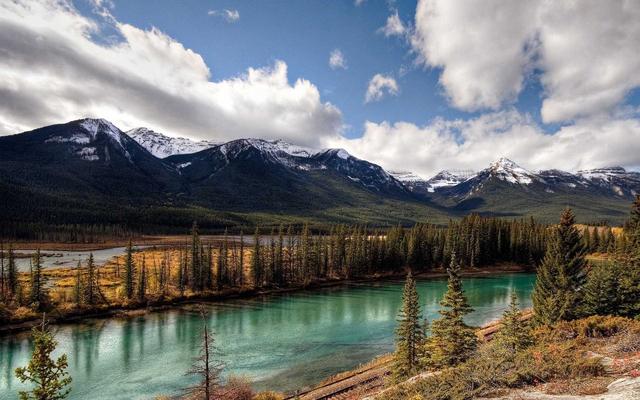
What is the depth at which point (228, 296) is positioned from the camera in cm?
8881

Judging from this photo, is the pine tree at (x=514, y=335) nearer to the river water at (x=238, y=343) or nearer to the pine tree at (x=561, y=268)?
the pine tree at (x=561, y=268)

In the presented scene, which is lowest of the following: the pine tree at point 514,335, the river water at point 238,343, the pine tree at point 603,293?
the river water at point 238,343

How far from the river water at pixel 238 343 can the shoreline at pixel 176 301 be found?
3.17 metres

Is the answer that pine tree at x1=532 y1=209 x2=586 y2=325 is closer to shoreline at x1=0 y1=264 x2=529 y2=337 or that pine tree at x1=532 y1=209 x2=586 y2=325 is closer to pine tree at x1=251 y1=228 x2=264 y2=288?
shoreline at x1=0 y1=264 x2=529 y2=337

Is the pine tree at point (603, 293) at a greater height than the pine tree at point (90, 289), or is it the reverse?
the pine tree at point (603, 293)

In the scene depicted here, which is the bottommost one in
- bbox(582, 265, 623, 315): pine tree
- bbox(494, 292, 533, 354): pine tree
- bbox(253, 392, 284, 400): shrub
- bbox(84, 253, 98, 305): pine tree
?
bbox(253, 392, 284, 400): shrub

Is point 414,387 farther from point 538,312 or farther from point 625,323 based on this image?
point 538,312

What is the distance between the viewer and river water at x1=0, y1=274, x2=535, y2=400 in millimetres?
42531

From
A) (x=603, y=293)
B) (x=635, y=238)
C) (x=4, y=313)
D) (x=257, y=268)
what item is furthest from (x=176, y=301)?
(x=635, y=238)

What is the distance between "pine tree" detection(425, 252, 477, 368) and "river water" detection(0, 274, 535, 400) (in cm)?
1711

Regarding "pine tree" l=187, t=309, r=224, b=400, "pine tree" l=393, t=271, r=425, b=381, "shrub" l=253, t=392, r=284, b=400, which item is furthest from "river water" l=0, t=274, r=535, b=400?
"pine tree" l=393, t=271, r=425, b=381

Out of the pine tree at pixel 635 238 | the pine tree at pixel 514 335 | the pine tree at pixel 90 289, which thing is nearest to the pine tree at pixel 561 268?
the pine tree at pixel 635 238

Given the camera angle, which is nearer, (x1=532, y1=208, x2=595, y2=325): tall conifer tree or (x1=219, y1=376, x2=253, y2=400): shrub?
(x1=219, y1=376, x2=253, y2=400): shrub

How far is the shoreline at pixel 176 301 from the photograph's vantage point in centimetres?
6290
